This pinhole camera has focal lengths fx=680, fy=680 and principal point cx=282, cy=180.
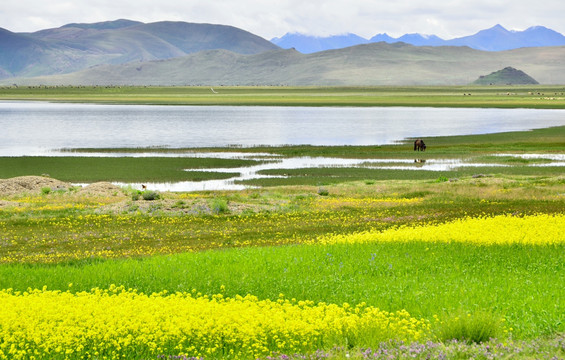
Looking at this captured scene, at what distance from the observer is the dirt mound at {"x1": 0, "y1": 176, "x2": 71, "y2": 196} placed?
48344 mm

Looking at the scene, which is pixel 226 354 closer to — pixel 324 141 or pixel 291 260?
pixel 291 260

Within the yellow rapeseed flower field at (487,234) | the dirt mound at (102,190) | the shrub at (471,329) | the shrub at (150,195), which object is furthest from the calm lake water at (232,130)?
the shrub at (471,329)

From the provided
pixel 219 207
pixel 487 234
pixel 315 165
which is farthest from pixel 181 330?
pixel 315 165

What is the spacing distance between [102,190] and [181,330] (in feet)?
120

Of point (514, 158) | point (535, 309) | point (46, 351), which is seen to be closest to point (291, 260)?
point (535, 309)

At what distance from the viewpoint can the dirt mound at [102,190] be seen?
4590cm

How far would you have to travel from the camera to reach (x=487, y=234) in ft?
76.9

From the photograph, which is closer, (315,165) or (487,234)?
(487,234)

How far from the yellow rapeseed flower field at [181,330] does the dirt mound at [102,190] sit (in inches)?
1312

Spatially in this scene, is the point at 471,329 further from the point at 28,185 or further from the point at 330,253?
the point at 28,185

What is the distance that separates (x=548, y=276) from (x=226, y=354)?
9595 mm

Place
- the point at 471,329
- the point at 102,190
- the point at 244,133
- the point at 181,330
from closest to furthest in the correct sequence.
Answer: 1. the point at 471,329
2. the point at 181,330
3. the point at 102,190
4. the point at 244,133

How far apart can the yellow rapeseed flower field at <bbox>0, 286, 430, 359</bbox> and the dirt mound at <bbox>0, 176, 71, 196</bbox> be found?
37.4 meters

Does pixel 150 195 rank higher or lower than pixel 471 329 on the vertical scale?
lower
